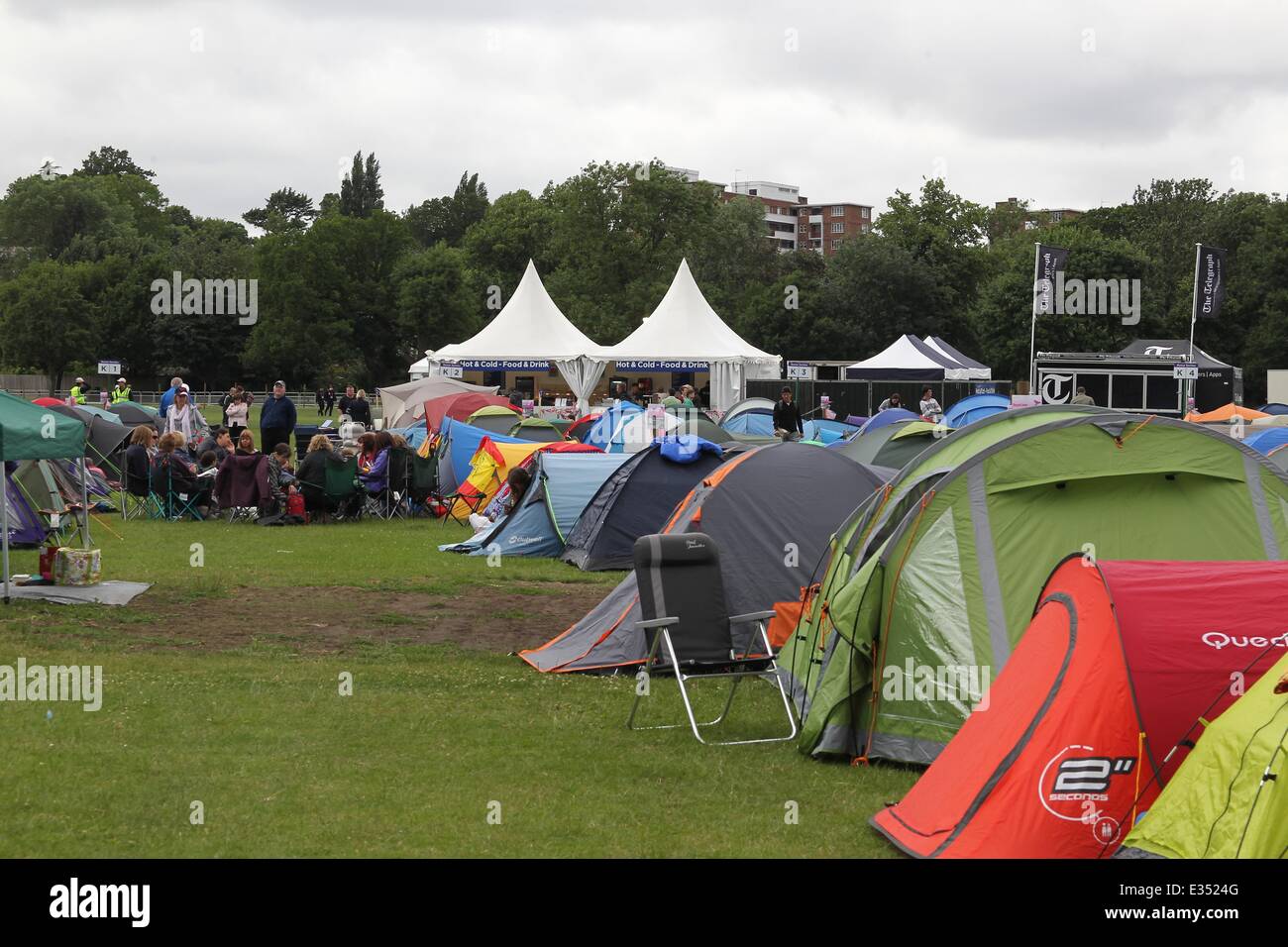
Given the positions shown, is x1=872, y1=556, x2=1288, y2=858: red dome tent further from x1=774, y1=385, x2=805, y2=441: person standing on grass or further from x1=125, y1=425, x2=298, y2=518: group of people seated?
x1=774, y1=385, x2=805, y2=441: person standing on grass

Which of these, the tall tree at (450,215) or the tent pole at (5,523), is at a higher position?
the tall tree at (450,215)

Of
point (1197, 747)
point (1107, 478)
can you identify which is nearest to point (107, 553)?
point (1107, 478)

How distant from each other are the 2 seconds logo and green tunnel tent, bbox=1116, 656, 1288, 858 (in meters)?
0.24

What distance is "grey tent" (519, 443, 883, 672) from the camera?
1034cm

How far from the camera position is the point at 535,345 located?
129 ft

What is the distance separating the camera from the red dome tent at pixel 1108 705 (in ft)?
18.3

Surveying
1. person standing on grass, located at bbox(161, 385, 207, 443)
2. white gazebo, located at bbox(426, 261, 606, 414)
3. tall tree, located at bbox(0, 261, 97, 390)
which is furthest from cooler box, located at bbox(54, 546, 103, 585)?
tall tree, located at bbox(0, 261, 97, 390)

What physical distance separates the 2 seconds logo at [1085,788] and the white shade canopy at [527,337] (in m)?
33.3

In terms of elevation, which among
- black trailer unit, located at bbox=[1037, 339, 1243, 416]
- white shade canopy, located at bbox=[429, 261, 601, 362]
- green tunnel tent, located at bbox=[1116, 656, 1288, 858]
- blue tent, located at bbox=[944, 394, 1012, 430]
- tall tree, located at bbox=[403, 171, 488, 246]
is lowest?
green tunnel tent, located at bbox=[1116, 656, 1288, 858]

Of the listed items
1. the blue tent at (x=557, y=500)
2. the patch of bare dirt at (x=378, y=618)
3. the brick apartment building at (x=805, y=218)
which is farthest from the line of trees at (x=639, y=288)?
the brick apartment building at (x=805, y=218)

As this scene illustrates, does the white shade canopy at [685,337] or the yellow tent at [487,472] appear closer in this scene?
the yellow tent at [487,472]

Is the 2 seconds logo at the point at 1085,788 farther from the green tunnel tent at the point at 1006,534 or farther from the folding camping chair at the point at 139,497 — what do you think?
the folding camping chair at the point at 139,497

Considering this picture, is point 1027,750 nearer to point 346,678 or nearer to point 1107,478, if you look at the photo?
point 1107,478

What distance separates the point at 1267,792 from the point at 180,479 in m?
16.5
